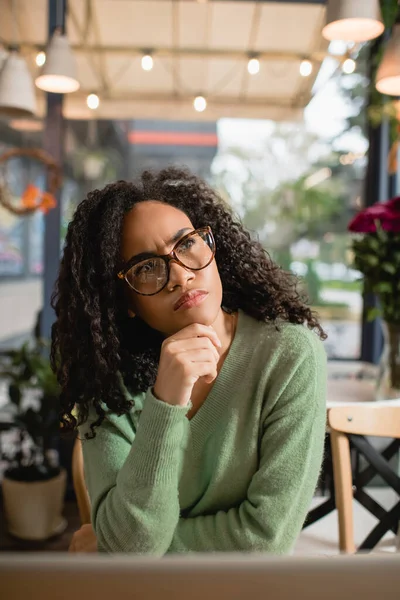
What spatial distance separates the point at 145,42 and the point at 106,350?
298 cm

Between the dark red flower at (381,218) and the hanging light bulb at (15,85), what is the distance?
1546mm

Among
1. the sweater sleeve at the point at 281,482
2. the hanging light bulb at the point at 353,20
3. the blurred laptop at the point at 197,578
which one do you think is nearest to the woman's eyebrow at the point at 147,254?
the sweater sleeve at the point at 281,482

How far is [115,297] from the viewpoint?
1.09m

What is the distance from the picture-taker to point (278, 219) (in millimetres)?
3494

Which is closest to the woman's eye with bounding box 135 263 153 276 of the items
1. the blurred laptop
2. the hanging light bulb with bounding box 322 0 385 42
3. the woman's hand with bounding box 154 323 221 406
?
the woman's hand with bounding box 154 323 221 406

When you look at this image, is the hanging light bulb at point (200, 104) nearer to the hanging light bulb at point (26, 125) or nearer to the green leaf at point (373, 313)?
the hanging light bulb at point (26, 125)

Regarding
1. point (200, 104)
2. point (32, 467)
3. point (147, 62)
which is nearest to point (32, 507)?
point (32, 467)

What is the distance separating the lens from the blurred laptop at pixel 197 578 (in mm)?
170

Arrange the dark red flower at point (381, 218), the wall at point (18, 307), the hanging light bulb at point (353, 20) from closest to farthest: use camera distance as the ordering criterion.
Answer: the hanging light bulb at point (353, 20) → the dark red flower at point (381, 218) → the wall at point (18, 307)

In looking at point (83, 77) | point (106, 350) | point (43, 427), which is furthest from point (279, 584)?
point (83, 77)

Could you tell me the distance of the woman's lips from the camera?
1003 millimetres

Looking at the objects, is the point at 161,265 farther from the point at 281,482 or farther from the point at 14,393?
the point at 14,393

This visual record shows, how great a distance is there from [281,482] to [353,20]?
5.23 feet

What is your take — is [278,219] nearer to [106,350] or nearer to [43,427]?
[43,427]
